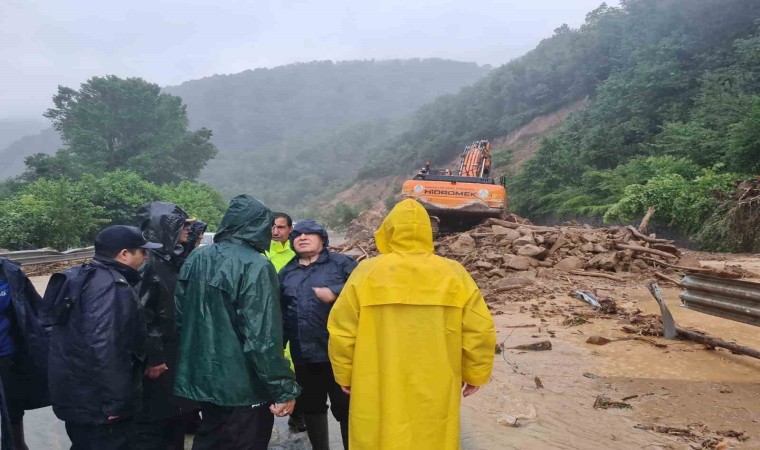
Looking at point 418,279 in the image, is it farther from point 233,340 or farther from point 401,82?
point 401,82

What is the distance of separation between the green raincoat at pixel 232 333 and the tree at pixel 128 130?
33.5 m

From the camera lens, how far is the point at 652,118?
76.4ft

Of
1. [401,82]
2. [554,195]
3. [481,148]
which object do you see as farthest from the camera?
[401,82]

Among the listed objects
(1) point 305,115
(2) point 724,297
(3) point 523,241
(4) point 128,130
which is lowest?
(3) point 523,241

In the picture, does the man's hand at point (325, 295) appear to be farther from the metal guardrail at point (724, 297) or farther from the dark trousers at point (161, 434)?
the metal guardrail at point (724, 297)

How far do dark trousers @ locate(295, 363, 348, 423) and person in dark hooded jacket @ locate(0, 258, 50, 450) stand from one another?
5.17ft

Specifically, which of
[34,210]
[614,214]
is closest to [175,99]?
[34,210]

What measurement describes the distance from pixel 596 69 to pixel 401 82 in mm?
137789

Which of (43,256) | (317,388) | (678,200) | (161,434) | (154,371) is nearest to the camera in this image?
(154,371)

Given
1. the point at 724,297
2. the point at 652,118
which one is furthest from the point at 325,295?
the point at 652,118

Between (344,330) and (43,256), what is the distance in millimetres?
15870

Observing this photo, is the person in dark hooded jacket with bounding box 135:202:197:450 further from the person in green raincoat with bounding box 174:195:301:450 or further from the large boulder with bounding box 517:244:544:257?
the large boulder with bounding box 517:244:544:257

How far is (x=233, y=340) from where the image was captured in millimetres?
2605

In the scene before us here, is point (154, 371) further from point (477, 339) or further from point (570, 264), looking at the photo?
point (570, 264)
